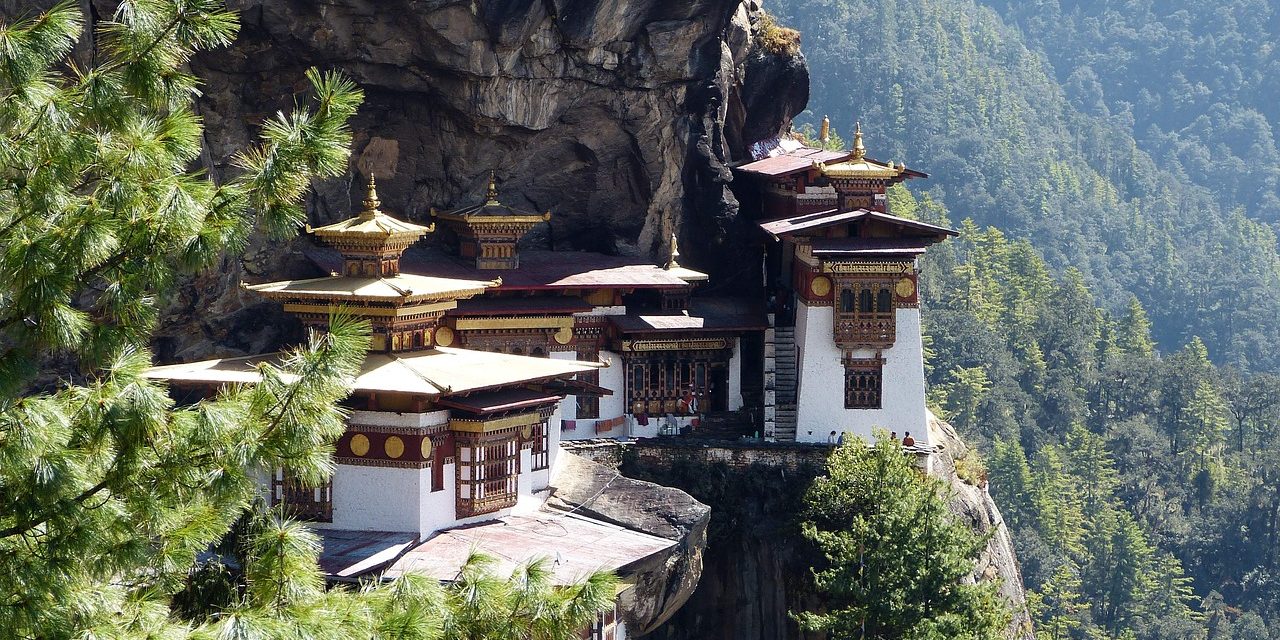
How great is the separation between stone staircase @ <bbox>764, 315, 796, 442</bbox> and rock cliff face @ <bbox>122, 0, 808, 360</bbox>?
10.7 feet

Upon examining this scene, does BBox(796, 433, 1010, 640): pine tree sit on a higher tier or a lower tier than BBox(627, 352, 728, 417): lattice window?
lower

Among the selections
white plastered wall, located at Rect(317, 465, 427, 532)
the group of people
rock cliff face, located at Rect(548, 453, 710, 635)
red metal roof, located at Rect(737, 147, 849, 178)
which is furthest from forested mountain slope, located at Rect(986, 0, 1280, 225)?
white plastered wall, located at Rect(317, 465, 427, 532)

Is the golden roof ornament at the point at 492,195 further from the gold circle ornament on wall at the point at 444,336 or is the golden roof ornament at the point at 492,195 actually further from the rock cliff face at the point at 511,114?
the gold circle ornament on wall at the point at 444,336

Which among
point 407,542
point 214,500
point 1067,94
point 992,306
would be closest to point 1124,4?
point 1067,94

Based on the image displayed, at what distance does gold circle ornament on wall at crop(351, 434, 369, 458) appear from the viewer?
3009 centimetres

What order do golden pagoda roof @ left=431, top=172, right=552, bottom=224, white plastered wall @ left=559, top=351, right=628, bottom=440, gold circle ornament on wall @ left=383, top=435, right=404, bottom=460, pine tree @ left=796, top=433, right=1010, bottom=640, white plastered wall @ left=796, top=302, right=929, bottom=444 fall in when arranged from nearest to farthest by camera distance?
gold circle ornament on wall @ left=383, top=435, right=404, bottom=460, pine tree @ left=796, top=433, right=1010, bottom=640, golden pagoda roof @ left=431, top=172, right=552, bottom=224, white plastered wall @ left=796, top=302, right=929, bottom=444, white plastered wall @ left=559, top=351, right=628, bottom=440

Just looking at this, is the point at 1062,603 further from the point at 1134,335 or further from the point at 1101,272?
the point at 1101,272

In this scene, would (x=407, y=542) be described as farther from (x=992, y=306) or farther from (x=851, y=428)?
(x=992, y=306)

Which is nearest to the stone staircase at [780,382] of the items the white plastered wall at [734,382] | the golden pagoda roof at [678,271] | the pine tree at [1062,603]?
the white plastered wall at [734,382]

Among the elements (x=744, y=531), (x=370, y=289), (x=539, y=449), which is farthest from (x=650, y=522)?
(x=370, y=289)

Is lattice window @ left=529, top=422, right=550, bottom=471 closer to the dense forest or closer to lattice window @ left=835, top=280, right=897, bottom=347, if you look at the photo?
lattice window @ left=835, top=280, right=897, bottom=347

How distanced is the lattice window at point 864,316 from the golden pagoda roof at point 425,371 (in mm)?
6827

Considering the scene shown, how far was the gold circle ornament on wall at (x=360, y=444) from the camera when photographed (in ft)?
98.7

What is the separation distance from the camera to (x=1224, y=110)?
142 meters
